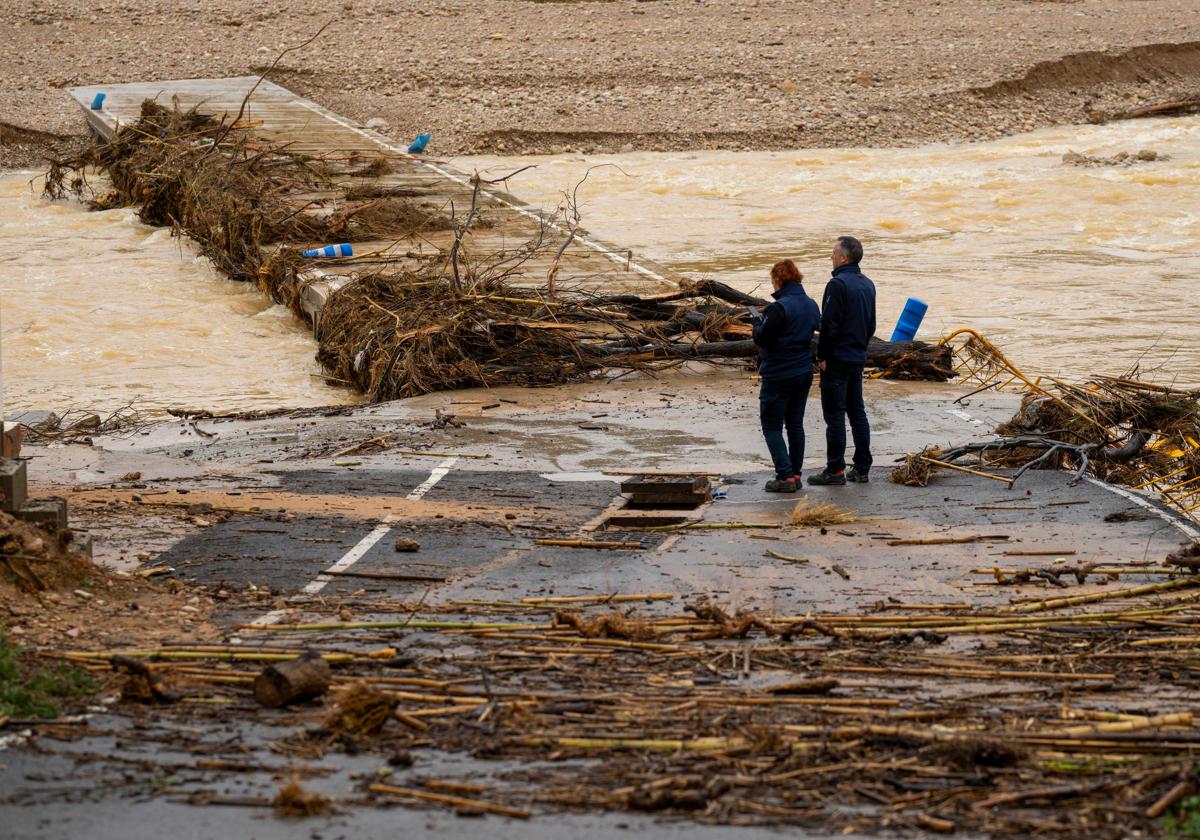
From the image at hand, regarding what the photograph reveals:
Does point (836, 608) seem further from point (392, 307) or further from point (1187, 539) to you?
point (392, 307)

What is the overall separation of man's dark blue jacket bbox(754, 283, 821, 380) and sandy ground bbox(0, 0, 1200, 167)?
76.8ft

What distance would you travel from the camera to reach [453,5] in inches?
1810

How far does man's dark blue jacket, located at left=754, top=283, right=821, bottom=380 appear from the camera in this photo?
10878mm

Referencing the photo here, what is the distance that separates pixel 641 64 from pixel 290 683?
34.3 meters

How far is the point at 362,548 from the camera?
9.38 metres

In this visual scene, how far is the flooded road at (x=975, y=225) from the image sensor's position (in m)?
20.2

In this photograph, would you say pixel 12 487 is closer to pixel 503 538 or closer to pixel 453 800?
pixel 503 538

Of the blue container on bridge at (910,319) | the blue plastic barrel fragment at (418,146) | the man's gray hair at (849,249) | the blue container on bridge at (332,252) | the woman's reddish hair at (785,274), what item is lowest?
the blue container on bridge at (910,319)

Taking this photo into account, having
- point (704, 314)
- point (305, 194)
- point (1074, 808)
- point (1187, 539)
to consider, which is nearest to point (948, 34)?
point (305, 194)

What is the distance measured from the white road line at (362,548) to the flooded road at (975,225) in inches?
333

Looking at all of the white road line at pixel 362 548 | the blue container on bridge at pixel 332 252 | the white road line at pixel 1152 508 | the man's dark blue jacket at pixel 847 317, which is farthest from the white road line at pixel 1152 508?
the blue container on bridge at pixel 332 252

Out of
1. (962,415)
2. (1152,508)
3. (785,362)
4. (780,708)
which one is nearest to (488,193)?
(962,415)

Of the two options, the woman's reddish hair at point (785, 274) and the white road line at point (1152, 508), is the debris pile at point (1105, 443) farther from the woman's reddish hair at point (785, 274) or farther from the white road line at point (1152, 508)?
the woman's reddish hair at point (785, 274)

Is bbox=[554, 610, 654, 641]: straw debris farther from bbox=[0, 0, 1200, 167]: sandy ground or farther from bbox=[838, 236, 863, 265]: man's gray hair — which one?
bbox=[0, 0, 1200, 167]: sandy ground
